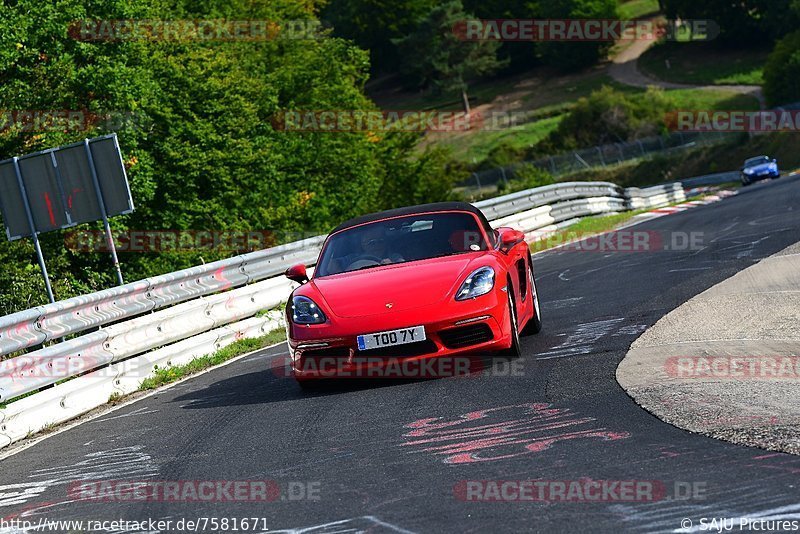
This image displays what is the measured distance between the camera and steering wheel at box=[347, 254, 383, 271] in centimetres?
970

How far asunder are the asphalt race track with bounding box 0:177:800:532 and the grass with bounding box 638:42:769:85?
9204cm

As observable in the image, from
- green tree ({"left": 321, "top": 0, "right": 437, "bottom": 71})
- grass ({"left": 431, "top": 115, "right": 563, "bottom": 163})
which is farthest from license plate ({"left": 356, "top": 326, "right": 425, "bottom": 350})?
green tree ({"left": 321, "top": 0, "right": 437, "bottom": 71})

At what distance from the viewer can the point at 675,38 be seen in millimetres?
114438

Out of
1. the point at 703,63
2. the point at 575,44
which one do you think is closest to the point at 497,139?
the point at 575,44

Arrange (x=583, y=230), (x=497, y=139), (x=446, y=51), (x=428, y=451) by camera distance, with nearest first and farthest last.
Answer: (x=428, y=451)
(x=583, y=230)
(x=497, y=139)
(x=446, y=51)

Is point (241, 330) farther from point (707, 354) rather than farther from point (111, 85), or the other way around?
point (111, 85)

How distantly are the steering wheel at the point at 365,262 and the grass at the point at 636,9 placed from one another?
123 m

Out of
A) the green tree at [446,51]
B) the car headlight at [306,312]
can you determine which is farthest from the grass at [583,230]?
the green tree at [446,51]

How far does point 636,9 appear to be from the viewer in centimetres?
13588

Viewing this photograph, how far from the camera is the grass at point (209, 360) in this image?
1146 centimetres

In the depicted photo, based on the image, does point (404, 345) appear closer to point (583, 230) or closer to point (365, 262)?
point (365, 262)

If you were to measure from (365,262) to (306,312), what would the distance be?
0.95 m

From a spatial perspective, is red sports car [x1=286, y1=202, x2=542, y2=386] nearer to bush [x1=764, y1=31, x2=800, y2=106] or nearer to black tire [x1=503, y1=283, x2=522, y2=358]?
black tire [x1=503, y1=283, x2=522, y2=358]

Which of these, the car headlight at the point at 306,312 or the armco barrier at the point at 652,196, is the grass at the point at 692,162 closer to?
the armco barrier at the point at 652,196
